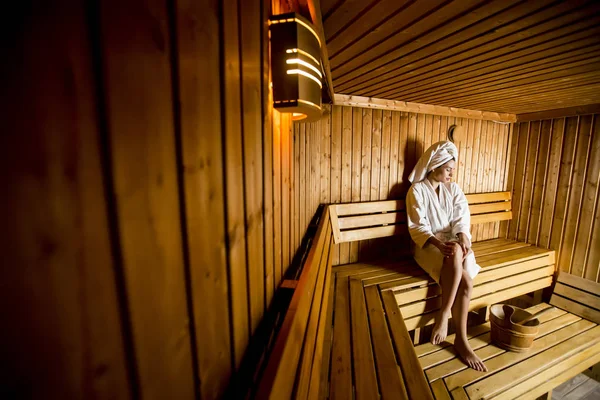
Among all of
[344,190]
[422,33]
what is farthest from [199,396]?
[344,190]

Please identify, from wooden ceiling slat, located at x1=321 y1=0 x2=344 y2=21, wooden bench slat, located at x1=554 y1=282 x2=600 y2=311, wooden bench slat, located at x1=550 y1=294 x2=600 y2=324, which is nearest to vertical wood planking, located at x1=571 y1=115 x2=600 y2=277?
wooden bench slat, located at x1=554 y1=282 x2=600 y2=311

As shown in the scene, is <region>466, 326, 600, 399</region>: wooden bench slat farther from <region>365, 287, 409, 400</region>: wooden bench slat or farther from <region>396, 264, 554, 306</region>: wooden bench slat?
<region>365, 287, 409, 400</region>: wooden bench slat

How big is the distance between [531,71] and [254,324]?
3342 millimetres

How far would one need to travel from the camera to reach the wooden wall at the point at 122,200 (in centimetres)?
28

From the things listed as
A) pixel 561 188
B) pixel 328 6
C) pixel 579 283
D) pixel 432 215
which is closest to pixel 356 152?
pixel 432 215

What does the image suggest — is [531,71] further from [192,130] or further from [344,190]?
[192,130]

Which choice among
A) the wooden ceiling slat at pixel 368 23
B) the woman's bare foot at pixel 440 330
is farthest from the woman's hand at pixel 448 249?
the wooden ceiling slat at pixel 368 23

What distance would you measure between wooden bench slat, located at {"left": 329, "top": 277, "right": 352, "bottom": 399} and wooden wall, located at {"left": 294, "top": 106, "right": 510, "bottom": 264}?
1182 millimetres

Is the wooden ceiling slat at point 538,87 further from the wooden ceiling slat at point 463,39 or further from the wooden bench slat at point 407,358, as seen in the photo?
the wooden bench slat at point 407,358

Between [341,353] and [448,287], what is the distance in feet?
5.12

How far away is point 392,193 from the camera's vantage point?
379 centimetres

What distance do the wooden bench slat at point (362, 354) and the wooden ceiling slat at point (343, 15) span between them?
226 centimetres

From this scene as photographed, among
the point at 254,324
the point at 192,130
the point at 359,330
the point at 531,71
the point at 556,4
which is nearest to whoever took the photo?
the point at 192,130

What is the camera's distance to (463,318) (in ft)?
8.55
